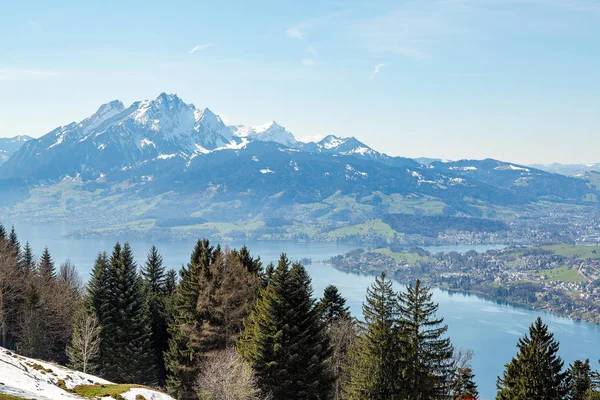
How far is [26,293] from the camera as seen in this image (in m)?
49.4

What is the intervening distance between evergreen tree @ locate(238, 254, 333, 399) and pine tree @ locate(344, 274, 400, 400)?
12.3 feet

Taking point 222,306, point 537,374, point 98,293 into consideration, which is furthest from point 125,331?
point 537,374

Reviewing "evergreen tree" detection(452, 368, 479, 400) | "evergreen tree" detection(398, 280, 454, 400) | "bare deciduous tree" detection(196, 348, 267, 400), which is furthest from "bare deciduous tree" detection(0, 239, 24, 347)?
"evergreen tree" detection(452, 368, 479, 400)

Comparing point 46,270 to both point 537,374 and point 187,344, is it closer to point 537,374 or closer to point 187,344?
point 187,344

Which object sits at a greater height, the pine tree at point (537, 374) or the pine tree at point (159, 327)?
the pine tree at point (537, 374)

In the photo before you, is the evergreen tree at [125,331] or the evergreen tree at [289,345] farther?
the evergreen tree at [125,331]

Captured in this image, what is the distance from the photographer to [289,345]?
3284 cm

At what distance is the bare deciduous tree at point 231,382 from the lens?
1148 inches

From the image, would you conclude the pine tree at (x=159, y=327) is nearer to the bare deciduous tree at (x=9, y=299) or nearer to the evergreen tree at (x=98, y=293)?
the evergreen tree at (x=98, y=293)

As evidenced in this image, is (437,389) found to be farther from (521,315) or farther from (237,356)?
(521,315)

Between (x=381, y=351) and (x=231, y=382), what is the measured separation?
8081mm

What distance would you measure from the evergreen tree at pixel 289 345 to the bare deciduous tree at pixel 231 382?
3.63 ft

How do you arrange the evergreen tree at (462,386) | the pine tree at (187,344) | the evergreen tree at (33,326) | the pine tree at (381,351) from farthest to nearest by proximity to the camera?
1. the evergreen tree at (33,326)
2. the pine tree at (187,344)
3. the evergreen tree at (462,386)
4. the pine tree at (381,351)

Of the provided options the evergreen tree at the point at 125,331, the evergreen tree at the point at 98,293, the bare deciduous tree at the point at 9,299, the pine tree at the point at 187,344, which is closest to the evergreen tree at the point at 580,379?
the pine tree at the point at 187,344
